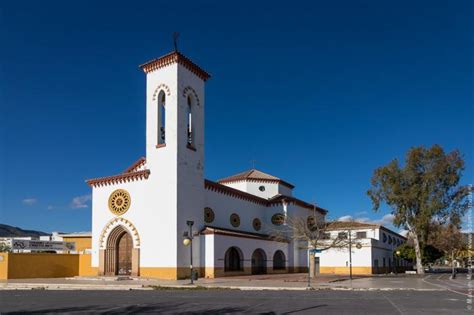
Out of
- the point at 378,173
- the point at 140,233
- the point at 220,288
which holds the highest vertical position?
the point at 378,173

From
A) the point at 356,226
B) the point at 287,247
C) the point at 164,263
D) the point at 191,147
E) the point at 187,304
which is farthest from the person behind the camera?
the point at 356,226

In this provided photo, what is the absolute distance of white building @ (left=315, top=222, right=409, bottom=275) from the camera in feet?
161

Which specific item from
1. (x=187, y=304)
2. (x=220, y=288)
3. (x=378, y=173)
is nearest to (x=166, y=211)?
(x=220, y=288)

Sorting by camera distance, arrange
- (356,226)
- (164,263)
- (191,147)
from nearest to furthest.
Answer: (164,263) < (191,147) < (356,226)

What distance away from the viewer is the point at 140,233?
3572 cm

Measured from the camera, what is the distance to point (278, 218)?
49594mm

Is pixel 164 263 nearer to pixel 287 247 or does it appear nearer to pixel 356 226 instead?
pixel 287 247

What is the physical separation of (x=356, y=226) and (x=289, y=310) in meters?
41.8

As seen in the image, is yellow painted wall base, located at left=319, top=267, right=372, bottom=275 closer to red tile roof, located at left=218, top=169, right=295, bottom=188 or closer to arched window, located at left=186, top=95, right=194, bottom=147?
red tile roof, located at left=218, top=169, right=295, bottom=188

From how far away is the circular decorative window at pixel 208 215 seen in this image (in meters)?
39.5

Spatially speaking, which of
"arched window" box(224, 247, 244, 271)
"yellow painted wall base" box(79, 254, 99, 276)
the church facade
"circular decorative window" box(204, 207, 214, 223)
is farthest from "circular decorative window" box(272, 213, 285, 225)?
"yellow painted wall base" box(79, 254, 99, 276)

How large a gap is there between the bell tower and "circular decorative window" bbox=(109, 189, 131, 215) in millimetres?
2474

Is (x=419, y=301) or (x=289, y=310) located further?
(x=419, y=301)

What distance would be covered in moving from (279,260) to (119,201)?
17.5 meters
